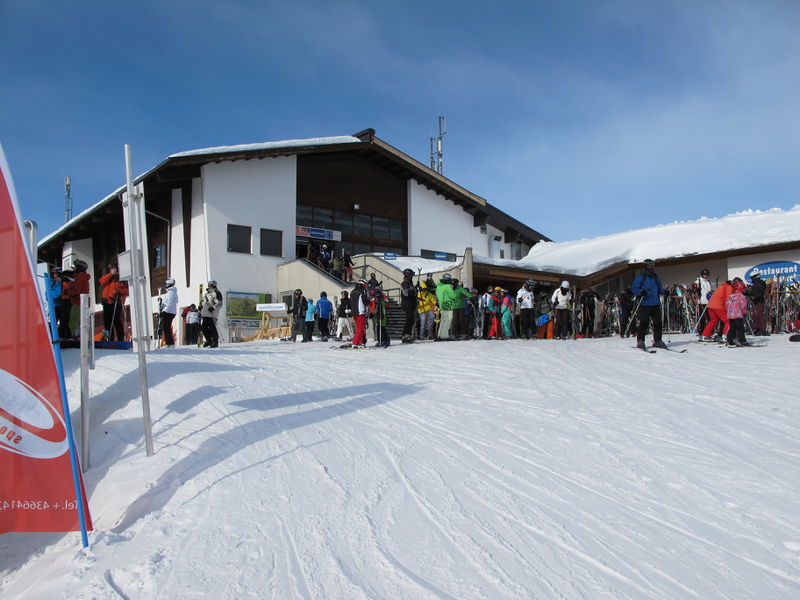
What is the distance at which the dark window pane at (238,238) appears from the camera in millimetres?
24109

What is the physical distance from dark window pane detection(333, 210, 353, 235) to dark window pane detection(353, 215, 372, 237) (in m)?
0.29

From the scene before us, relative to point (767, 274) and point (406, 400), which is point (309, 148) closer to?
point (767, 274)

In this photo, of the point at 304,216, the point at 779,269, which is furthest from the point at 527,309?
the point at 304,216

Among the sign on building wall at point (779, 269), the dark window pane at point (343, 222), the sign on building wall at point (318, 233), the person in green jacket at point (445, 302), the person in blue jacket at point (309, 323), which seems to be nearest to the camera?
the person in green jacket at point (445, 302)

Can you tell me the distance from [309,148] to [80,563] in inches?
916

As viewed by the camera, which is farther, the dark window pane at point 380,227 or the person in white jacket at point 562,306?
the dark window pane at point 380,227

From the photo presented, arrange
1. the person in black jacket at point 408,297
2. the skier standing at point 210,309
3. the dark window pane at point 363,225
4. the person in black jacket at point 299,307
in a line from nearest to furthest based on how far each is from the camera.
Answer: the person in black jacket at point 408,297 → the skier standing at point 210,309 → the person in black jacket at point 299,307 → the dark window pane at point 363,225

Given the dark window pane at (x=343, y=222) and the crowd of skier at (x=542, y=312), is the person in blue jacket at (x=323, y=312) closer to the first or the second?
the crowd of skier at (x=542, y=312)

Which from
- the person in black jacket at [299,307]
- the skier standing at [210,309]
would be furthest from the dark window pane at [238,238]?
the skier standing at [210,309]

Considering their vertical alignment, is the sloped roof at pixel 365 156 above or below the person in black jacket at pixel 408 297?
above

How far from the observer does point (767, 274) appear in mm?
19859

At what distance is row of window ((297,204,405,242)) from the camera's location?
1056 inches

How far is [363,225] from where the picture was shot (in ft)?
93.4

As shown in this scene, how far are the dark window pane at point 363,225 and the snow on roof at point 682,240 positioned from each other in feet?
26.0
